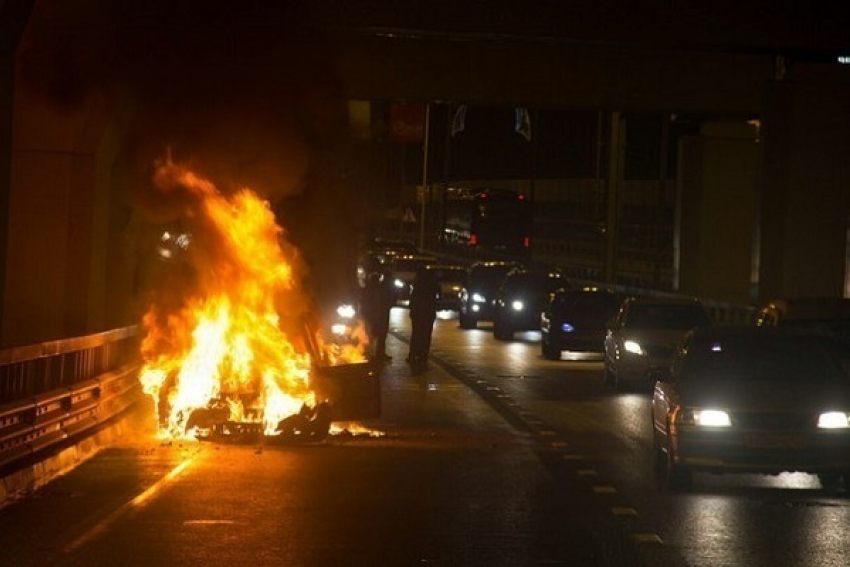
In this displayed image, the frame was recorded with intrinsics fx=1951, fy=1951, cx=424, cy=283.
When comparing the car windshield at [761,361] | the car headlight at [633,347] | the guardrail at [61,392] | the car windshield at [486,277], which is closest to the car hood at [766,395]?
the car windshield at [761,361]

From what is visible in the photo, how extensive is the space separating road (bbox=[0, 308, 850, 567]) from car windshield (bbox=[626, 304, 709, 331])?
25.9 feet

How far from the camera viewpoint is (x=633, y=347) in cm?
2903

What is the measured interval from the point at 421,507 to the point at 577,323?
2254 centimetres

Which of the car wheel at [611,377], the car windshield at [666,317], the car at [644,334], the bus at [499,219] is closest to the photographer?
the car at [644,334]

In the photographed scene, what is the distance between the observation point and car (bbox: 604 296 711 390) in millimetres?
28797

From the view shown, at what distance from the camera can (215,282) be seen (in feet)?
67.7

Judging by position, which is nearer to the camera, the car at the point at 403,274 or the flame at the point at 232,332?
the flame at the point at 232,332

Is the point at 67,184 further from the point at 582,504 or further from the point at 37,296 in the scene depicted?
the point at 582,504

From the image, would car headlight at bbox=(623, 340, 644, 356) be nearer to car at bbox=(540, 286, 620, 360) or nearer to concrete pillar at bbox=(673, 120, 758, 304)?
car at bbox=(540, 286, 620, 360)

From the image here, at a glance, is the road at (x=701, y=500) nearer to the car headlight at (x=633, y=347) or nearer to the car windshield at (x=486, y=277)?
the car headlight at (x=633, y=347)

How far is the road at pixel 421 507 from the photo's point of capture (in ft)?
39.3

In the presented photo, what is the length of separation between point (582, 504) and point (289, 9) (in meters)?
14.1

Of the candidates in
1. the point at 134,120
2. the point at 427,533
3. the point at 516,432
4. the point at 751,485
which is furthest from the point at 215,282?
the point at 427,533

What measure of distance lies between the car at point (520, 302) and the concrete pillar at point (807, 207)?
7.10m
